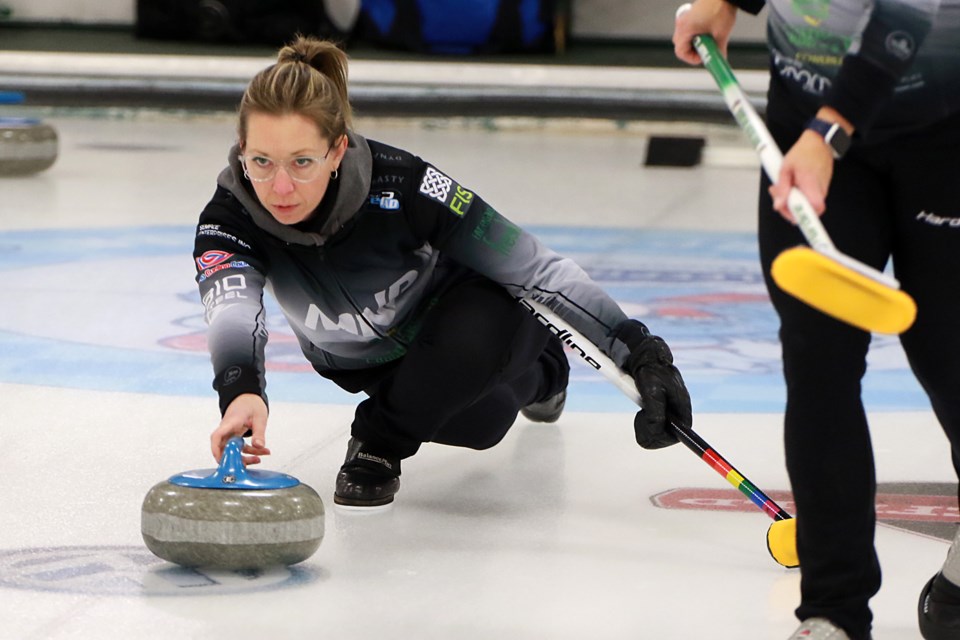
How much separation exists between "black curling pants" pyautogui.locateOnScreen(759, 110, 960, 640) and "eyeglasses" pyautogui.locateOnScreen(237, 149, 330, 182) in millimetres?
676

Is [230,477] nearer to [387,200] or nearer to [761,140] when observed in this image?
[387,200]

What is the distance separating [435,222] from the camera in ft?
7.12

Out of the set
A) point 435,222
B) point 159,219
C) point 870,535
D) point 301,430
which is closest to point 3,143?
point 159,219

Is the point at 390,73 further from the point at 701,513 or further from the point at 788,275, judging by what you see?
the point at 788,275

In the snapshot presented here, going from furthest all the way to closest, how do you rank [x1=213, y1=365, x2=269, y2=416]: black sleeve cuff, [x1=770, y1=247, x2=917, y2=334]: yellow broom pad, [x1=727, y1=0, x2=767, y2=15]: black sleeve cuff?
[x1=213, y1=365, x2=269, y2=416]: black sleeve cuff → [x1=727, y1=0, x2=767, y2=15]: black sleeve cuff → [x1=770, y1=247, x2=917, y2=334]: yellow broom pad

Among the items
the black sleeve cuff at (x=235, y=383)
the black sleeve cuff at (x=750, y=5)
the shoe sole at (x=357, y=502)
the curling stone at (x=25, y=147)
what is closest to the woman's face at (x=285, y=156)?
the black sleeve cuff at (x=235, y=383)

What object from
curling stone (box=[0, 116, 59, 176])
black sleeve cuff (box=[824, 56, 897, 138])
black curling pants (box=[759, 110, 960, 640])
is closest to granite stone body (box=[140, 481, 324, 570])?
black curling pants (box=[759, 110, 960, 640])

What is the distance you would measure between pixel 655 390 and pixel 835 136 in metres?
0.76

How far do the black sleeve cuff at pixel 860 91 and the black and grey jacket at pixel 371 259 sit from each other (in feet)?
2.65

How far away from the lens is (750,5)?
5.59 ft

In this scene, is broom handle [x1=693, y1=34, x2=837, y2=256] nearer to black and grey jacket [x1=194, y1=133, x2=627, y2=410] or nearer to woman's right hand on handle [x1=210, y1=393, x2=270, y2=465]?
black and grey jacket [x1=194, y1=133, x2=627, y2=410]

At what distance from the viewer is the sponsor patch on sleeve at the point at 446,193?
85.0 inches

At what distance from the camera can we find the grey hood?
6.83 feet

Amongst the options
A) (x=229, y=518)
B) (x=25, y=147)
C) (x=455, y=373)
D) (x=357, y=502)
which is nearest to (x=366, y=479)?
(x=357, y=502)
